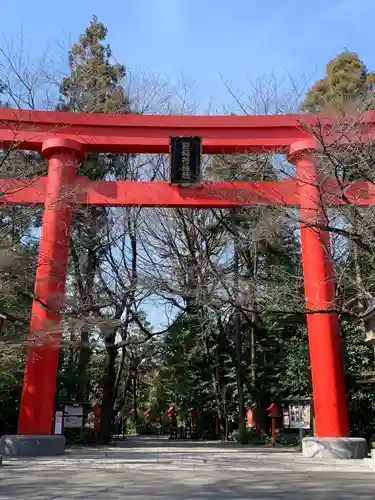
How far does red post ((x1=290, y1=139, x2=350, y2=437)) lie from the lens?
33.1 feet

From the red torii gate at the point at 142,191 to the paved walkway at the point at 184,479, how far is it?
5.80ft

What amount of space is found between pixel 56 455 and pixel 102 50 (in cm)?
1591

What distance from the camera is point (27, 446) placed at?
32.6ft

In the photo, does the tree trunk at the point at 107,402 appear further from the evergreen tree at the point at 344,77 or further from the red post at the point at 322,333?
the evergreen tree at the point at 344,77

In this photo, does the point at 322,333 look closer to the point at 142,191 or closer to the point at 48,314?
the point at 142,191

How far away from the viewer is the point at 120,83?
18.5 metres

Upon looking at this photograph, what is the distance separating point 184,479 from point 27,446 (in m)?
4.54

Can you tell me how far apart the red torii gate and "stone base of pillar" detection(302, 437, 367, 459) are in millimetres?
309

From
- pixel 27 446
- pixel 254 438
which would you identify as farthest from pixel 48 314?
pixel 254 438

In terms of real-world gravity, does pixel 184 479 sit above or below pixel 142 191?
below

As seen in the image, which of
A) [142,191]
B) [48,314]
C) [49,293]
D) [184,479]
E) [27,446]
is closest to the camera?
[184,479]

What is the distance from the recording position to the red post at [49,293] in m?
10.2

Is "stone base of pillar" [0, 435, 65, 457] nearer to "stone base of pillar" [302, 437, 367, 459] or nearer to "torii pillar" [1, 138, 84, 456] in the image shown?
"torii pillar" [1, 138, 84, 456]

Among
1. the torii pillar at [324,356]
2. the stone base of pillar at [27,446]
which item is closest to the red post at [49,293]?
the stone base of pillar at [27,446]
